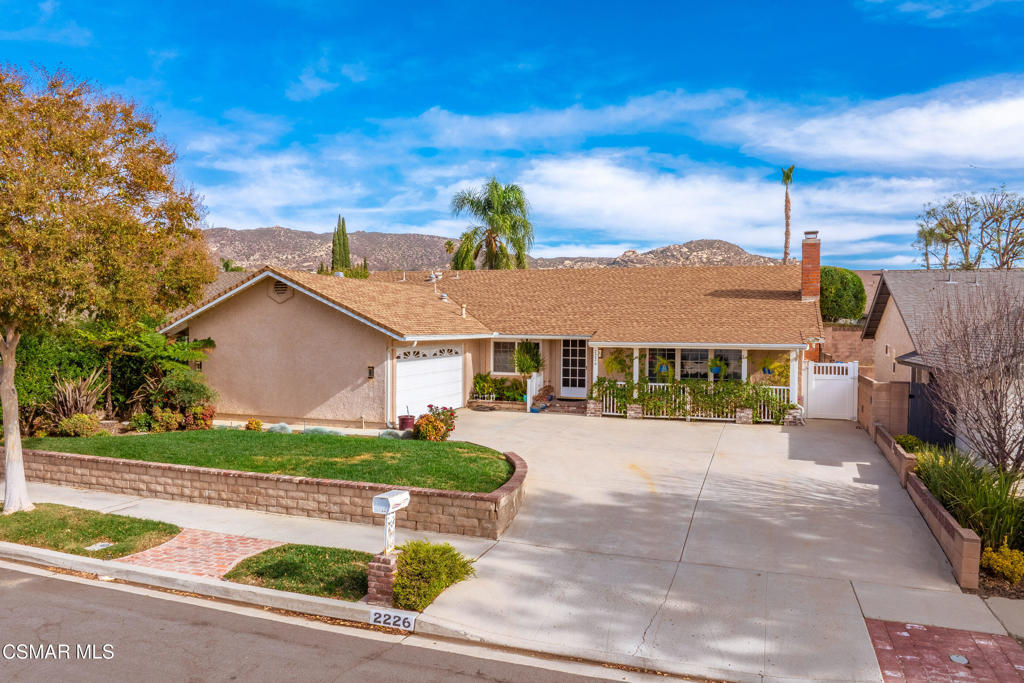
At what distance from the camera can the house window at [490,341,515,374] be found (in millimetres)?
23375

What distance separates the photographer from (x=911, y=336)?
15492mm

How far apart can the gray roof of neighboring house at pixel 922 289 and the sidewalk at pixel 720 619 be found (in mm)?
8885

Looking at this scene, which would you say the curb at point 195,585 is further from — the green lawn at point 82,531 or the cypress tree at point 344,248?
the cypress tree at point 344,248

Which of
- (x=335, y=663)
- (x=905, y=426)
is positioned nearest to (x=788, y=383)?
(x=905, y=426)

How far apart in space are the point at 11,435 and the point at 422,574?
25.4 feet

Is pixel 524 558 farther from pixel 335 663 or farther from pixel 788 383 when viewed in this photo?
pixel 788 383

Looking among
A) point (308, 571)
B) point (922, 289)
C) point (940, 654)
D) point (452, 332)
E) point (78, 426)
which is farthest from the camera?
point (452, 332)

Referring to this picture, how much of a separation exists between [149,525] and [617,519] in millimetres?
6899

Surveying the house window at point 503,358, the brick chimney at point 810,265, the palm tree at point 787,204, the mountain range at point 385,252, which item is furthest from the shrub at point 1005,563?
the mountain range at point 385,252

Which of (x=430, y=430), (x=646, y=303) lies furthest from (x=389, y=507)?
(x=646, y=303)

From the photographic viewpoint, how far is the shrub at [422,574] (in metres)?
6.72

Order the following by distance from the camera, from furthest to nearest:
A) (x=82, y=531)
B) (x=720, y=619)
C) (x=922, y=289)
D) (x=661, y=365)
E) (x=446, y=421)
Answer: (x=661, y=365) < (x=922, y=289) < (x=446, y=421) < (x=82, y=531) < (x=720, y=619)

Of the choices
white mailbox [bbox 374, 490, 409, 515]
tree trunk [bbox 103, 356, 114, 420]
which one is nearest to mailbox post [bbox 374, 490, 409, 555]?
white mailbox [bbox 374, 490, 409, 515]

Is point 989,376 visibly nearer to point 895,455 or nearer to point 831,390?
point 895,455
